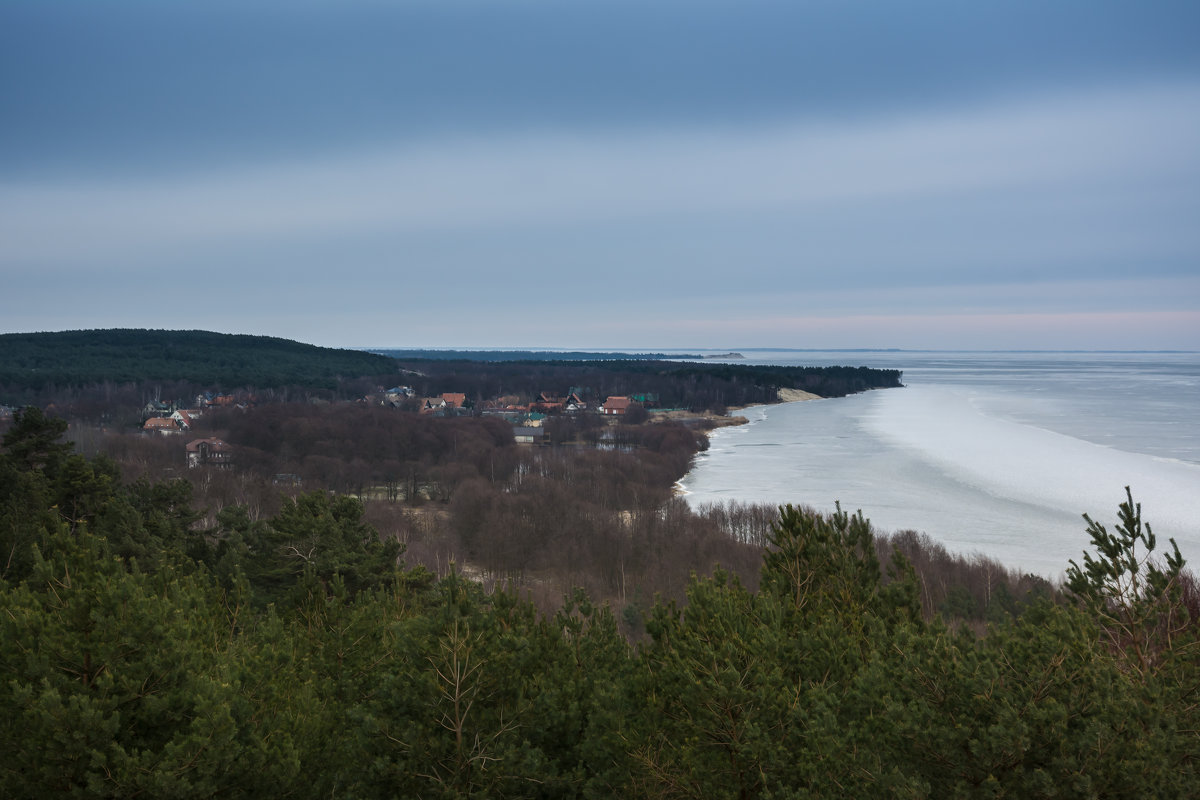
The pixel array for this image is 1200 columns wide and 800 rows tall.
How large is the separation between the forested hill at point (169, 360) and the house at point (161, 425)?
23.3 metres

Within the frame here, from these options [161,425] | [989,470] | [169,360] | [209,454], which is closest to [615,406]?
[161,425]

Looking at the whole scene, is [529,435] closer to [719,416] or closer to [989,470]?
[719,416]

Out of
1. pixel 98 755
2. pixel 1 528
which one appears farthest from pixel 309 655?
pixel 1 528

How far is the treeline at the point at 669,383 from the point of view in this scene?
116 metres

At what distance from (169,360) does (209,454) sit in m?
80.3

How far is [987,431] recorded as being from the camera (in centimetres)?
6544

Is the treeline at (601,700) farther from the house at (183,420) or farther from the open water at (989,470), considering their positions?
the house at (183,420)

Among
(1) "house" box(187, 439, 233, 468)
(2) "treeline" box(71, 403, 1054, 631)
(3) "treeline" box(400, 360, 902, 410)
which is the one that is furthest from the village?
(3) "treeline" box(400, 360, 902, 410)

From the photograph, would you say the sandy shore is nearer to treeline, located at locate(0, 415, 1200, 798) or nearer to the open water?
the open water

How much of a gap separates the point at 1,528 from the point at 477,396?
329 feet

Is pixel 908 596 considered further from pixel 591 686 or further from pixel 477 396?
pixel 477 396

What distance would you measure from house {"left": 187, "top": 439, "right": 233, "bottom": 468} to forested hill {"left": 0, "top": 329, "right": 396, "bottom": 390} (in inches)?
1753

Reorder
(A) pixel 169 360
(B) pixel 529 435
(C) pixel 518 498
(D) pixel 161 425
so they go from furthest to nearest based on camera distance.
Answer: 1. (A) pixel 169 360
2. (B) pixel 529 435
3. (D) pixel 161 425
4. (C) pixel 518 498

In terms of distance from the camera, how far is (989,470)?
4706cm
